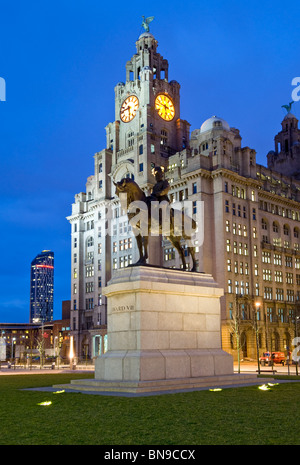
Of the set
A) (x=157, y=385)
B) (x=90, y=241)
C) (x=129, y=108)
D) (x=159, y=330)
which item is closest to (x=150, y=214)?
(x=159, y=330)

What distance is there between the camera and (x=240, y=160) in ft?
346

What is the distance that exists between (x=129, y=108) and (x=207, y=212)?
124 feet

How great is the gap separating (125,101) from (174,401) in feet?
371

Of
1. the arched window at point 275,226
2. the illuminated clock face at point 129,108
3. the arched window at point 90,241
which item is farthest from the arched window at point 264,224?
the arched window at point 90,241

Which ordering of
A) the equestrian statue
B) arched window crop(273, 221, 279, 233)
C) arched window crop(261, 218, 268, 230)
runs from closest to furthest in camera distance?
the equestrian statue < arched window crop(261, 218, 268, 230) < arched window crop(273, 221, 279, 233)

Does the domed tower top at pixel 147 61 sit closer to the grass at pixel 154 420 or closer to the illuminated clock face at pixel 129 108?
the illuminated clock face at pixel 129 108

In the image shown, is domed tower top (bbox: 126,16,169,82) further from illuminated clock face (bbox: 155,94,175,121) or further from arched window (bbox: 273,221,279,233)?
arched window (bbox: 273,221,279,233)

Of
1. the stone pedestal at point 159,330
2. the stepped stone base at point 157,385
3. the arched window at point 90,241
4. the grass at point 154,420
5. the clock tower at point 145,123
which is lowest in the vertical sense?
the stepped stone base at point 157,385

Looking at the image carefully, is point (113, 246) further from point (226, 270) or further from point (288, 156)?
point (288, 156)

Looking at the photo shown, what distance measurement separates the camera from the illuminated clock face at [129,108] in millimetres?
118750

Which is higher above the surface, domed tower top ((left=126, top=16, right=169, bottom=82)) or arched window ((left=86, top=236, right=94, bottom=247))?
domed tower top ((left=126, top=16, right=169, bottom=82))

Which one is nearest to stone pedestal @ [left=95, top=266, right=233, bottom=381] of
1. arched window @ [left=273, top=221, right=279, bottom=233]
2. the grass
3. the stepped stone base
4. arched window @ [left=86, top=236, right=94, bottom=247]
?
the stepped stone base

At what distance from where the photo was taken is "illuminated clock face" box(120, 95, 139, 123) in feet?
390

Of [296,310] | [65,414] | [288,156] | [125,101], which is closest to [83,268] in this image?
[125,101]
